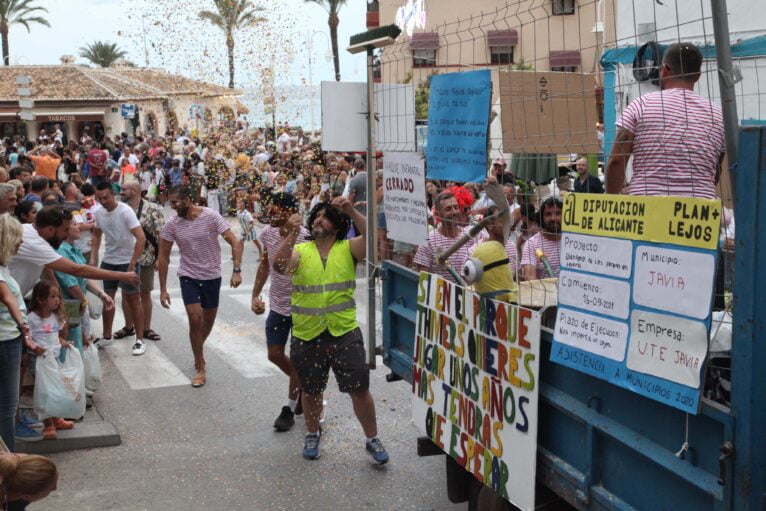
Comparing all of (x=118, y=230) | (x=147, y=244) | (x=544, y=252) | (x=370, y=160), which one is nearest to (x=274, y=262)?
(x=370, y=160)

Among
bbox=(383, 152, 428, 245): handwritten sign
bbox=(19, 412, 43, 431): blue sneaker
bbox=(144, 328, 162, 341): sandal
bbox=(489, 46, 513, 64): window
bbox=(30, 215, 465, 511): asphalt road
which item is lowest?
bbox=(30, 215, 465, 511): asphalt road

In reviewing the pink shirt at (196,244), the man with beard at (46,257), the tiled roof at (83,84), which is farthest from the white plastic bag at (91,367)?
the tiled roof at (83,84)

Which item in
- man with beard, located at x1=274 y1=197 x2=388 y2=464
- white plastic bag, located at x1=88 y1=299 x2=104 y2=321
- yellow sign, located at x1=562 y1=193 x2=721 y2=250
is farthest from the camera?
white plastic bag, located at x1=88 y1=299 x2=104 y2=321

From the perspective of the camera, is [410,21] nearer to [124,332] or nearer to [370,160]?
[370,160]

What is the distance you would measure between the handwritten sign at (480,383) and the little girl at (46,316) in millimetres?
3025

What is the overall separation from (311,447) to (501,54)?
11.2 ft

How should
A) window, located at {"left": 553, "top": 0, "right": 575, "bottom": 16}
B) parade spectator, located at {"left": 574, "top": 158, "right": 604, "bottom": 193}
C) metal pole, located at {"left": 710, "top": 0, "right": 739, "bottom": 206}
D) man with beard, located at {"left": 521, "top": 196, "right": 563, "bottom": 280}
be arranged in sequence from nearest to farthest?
metal pole, located at {"left": 710, "top": 0, "right": 739, "bottom": 206} → parade spectator, located at {"left": 574, "top": 158, "right": 604, "bottom": 193} → window, located at {"left": 553, "top": 0, "right": 575, "bottom": 16} → man with beard, located at {"left": 521, "top": 196, "right": 563, "bottom": 280}

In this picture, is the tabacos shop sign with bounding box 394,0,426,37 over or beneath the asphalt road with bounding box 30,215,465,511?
over


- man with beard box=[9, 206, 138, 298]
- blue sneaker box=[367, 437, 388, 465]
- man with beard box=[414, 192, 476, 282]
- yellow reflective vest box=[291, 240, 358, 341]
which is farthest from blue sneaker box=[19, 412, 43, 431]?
man with beard box=[414, 192, 476, 282]

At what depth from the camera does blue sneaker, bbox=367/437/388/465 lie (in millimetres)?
6605

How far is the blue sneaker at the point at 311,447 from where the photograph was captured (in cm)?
680

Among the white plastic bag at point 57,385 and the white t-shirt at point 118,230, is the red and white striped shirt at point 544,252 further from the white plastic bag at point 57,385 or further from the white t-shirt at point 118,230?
the white t-shirt at point 118,230

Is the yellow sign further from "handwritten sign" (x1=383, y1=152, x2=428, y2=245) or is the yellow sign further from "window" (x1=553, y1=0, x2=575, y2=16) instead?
"handwritten sign" (x1=383, y1=152, x2=428, y2=245)

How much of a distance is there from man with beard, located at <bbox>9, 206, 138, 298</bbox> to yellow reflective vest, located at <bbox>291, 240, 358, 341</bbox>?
3.74ft
